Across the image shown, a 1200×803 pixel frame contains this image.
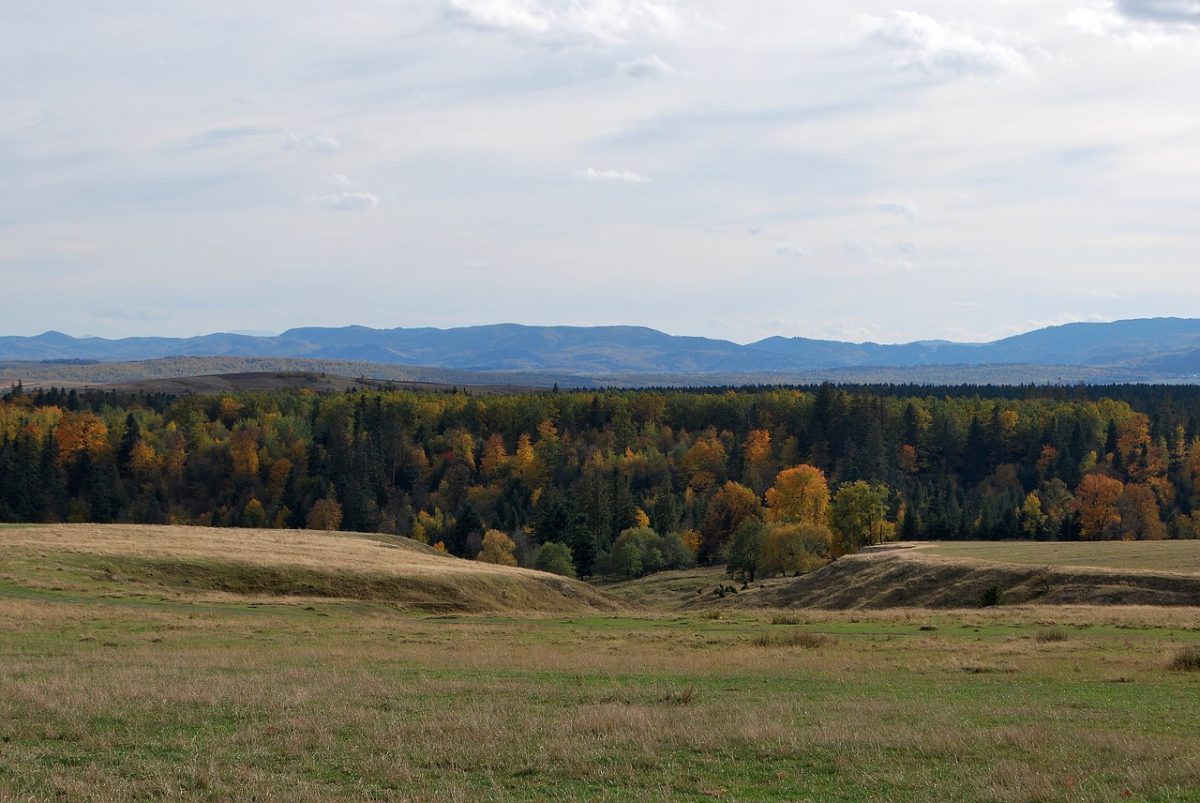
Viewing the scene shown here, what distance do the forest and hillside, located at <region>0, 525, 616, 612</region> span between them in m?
39.2

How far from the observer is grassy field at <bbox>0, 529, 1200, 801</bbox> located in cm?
1482

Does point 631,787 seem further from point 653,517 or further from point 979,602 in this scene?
point 653,517

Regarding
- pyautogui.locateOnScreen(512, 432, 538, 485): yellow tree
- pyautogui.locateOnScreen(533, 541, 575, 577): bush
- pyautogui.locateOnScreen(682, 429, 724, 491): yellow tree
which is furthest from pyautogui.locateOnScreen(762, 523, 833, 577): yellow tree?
pyautogui.locateOnScreen(512, 432, 538, 485): yellow tree

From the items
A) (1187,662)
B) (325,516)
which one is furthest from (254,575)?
(325,516)

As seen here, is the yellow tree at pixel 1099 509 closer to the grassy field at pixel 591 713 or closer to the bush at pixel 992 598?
the bush at pixel 992 598

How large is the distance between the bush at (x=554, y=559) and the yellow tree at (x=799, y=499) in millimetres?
22581

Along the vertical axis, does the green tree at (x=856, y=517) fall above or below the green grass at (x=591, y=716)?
below

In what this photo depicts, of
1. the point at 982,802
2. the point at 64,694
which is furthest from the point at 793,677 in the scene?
the point at 64,694

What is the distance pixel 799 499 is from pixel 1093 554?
155ft

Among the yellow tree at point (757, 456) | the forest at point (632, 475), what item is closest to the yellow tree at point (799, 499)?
the forest at point (632, 475)

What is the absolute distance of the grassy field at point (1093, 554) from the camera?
196ft

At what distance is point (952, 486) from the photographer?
155625 millimetres

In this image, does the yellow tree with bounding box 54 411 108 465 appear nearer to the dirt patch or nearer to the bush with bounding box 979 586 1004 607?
the dirt patch

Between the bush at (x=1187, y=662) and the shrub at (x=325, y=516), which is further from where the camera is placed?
the shrub at (x=325, y=516)
